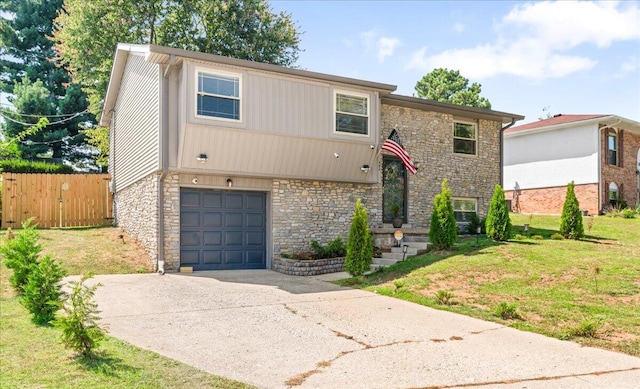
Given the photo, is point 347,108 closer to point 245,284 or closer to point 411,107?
point 411,107

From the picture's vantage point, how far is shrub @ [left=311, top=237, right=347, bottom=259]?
13.8 meters

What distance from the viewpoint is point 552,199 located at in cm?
2433

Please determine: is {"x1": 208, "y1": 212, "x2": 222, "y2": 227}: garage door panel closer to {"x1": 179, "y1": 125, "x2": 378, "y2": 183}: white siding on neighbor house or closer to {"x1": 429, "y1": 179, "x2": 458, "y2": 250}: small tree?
{"x1": 179, "y1": 125, "x2": 378, "y2": 183}: white siding on neighbor house

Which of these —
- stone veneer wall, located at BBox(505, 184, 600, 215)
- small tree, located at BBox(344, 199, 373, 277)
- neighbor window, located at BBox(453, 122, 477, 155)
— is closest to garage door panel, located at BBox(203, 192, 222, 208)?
small tree, located at BBox(344, 199, 373, 277)

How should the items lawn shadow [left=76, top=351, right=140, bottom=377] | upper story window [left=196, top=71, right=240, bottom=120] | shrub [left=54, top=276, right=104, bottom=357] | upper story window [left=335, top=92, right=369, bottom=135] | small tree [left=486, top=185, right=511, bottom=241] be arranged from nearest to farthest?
lawn shadow [left=76, top=351, right=140, bottom=377]
shrub [left=54, top=276, right=104, bottom=357]
upper story window [left=196, top=71, right=240, bottom=120]
small tree [left=486, top=185, right=511, bottom=241]
upper story window [left=335, top=92, right=369, bottom=135]

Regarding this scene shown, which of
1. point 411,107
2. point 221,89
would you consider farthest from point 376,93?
point 221,89

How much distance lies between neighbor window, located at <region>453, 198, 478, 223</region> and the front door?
2.17 metres

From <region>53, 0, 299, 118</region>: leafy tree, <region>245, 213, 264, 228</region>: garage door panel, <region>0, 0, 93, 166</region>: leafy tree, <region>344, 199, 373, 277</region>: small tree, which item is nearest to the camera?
<region>344, 199, 373, 277</region>: small tree

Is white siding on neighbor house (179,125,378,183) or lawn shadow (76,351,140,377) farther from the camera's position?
white siding on neighbor house (179,125,378,183)

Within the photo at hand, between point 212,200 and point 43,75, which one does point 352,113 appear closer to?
point 212,200

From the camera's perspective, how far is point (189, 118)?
11727mm

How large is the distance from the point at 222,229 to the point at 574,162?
1825cm

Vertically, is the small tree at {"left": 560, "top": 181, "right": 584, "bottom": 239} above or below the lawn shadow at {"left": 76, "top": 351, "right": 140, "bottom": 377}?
above

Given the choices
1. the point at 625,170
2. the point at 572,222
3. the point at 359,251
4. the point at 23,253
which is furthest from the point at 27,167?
the point at 625,170
